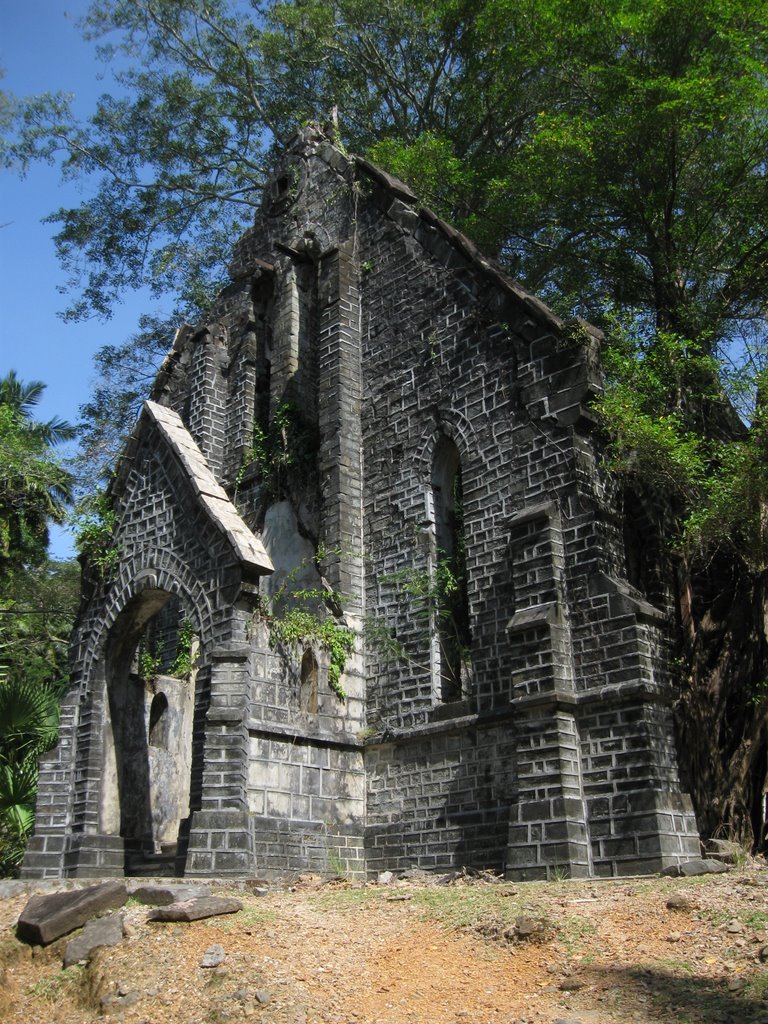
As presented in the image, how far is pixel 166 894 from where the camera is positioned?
29.3 feet

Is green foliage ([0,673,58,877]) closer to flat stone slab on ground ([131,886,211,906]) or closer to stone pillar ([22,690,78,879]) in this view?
stone pillar ([22,690,78,879])

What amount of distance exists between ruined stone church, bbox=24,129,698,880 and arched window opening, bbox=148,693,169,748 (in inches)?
1.2

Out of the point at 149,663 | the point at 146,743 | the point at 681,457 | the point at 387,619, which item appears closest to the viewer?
the point at 681,457

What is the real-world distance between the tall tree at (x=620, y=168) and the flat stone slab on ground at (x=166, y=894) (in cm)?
604

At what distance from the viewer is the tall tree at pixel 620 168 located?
12.2m

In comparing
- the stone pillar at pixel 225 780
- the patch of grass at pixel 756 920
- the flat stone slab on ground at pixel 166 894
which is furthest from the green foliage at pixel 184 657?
the patch of grass at pixel 756 920

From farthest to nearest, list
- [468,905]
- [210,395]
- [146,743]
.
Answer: [210,395], [146,743], [468,905]

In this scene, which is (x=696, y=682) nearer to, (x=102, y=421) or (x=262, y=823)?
(x=262, y=823)

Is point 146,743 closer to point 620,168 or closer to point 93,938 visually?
point 93,938

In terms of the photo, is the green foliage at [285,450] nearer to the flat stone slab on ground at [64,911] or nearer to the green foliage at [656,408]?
the green foliage at [656,408]

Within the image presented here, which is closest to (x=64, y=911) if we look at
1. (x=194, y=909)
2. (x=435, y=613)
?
(x=194, y=909)

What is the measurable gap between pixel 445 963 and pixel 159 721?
9273 millimetres

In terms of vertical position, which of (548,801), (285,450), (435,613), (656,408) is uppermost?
(285,450)

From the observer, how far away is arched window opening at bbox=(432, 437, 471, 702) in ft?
45.0
